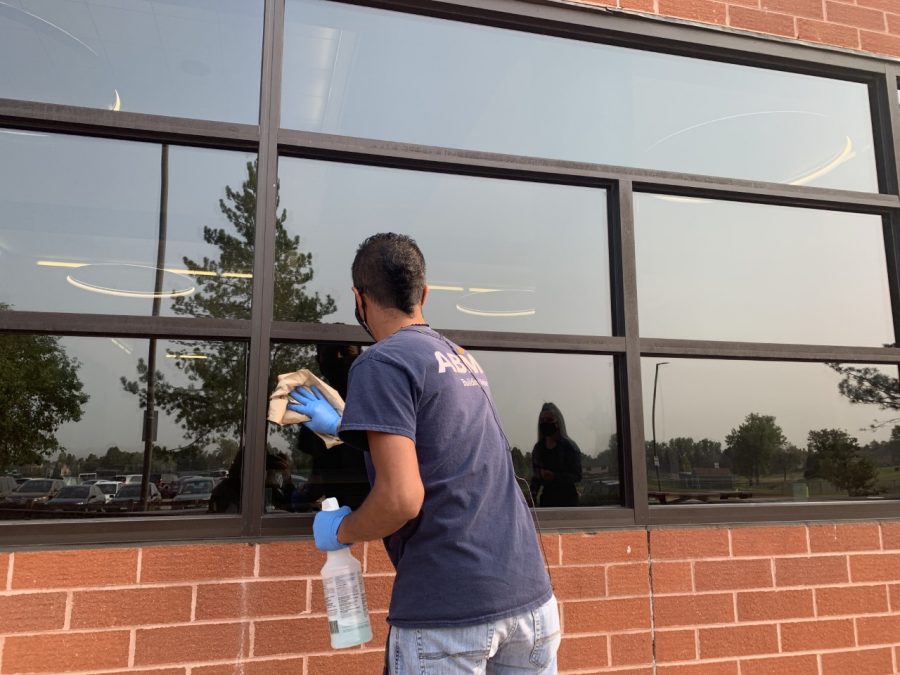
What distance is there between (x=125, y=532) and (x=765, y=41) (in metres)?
3.56

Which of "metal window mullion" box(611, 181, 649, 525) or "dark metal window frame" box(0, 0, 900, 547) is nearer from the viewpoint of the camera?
"dark metal window frame" box(0, 0, 900, 547)

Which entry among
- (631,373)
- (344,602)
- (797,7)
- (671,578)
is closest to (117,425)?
(344,602)

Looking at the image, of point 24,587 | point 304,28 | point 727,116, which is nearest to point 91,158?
point 304,28

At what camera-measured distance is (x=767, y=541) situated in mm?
2959

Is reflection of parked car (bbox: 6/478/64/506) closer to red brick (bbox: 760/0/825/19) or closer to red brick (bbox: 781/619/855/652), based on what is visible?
red brick (bbox: 781/619/855/652)

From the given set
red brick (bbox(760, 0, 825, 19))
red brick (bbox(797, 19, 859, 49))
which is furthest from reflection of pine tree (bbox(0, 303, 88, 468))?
red brick (bbox(797, 19, 859, 49))

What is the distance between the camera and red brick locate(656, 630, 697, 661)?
2760mm

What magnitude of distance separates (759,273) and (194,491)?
276 cm

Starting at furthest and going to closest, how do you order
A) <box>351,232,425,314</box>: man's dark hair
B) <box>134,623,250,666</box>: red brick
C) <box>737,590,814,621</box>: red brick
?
<box>737,590,814,621</box>: red brick < <box>134,623,250,666</box>: red brick < <box>351,232,425,314</box>: man's dark hair

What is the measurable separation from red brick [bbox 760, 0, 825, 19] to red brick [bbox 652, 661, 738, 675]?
3048 millimetres

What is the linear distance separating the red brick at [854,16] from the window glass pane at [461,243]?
5.22 ft

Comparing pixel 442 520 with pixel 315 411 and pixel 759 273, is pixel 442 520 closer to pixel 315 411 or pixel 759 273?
pixel 315 411

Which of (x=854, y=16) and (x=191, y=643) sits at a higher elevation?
(x=854, y=16)

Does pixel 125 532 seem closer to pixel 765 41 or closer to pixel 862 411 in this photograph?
A: pixel 862 411
